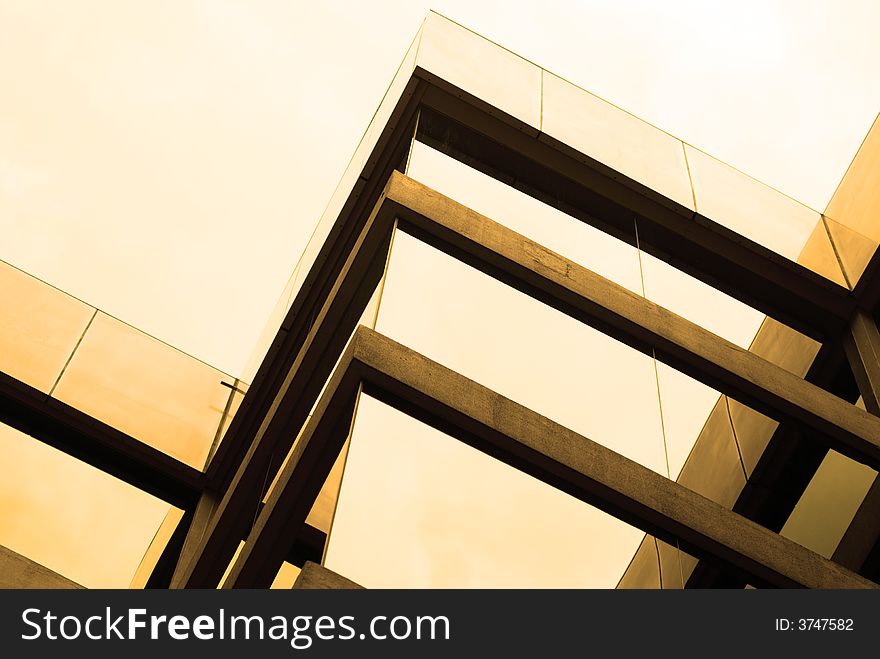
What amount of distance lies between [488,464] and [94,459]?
721cm

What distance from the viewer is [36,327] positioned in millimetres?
12836

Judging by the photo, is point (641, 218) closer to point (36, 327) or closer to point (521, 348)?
point (521, 348)

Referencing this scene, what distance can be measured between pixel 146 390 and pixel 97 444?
38.0 inches

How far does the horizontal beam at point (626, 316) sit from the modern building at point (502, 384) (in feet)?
0.10

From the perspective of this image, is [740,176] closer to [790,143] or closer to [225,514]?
[790,143]

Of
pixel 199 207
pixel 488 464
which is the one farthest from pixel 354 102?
pixel 488 464

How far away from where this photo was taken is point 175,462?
13.1 m

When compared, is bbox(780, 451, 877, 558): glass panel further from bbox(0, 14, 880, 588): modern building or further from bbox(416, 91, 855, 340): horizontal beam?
bbox(416, 91, 855, 340): horizontal beam

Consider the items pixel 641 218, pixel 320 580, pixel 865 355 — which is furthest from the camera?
pixel 641 218

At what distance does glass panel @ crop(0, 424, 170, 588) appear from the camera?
11.5 meters

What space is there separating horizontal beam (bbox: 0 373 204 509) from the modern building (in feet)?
0.10

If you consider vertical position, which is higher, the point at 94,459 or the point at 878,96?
the point at 878,96

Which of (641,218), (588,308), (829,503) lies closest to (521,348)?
(588,308)

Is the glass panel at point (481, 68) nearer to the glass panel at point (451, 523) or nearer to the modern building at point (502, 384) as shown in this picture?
the modern building at point (502, 384)
